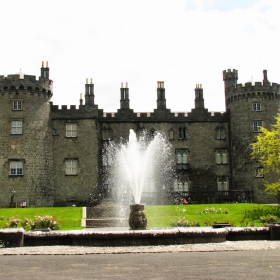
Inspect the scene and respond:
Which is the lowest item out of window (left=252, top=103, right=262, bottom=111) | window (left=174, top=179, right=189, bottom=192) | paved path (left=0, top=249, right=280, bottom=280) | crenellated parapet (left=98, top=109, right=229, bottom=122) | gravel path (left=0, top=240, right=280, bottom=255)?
paved path (left=0, top=249, right=280, bottom=280)

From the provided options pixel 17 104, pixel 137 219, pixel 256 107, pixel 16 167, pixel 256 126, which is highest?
pixel 256 107

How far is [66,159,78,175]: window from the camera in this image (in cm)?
4438

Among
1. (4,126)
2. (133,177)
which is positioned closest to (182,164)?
(4,126)

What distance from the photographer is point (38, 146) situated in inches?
1651

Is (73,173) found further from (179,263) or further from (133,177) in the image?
(179,263)

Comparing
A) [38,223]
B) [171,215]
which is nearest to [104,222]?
[171,215]

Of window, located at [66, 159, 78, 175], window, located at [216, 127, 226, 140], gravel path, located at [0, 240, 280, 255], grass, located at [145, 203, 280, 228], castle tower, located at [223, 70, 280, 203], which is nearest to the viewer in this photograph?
gravel path, located at [0, 240, 280, 255]

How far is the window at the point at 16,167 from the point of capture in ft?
134

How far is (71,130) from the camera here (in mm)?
45156

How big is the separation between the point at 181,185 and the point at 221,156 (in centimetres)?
508

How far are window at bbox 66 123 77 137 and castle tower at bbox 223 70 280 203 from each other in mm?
15629

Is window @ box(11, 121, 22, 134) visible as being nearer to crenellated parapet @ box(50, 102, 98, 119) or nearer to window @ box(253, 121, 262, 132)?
crenellated parapet @ box(50, 102, 98, 119)

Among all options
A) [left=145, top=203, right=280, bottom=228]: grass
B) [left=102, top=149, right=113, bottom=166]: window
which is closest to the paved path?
[left=145, top=203, right=280, bottom=228]: grass

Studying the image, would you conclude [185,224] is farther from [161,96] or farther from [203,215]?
[161,96]
